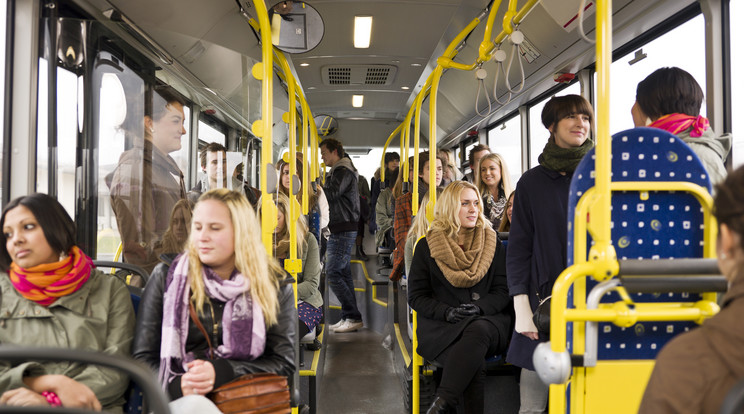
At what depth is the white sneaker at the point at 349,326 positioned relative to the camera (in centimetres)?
671

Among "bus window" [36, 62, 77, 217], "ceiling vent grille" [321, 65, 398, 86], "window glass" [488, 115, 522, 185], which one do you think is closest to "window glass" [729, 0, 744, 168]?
"bus window" [36, 62, 77, 217]

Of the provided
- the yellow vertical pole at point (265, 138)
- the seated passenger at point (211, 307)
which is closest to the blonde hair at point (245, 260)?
the seated passenger at point (211, 307)

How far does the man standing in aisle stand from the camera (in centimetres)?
655

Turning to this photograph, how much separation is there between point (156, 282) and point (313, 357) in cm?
233

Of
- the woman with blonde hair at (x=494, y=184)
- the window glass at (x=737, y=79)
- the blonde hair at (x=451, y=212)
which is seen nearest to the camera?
the window glass at (x=737, y=79)

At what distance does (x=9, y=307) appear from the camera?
1.87 metres

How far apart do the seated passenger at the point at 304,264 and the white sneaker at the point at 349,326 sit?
101 inches

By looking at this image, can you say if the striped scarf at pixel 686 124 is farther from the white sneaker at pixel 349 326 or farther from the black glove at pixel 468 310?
the white sneaker at pixel 349 326

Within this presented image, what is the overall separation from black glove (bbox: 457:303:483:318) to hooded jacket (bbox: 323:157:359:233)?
3.33 m

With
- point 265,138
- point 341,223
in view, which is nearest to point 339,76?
point 341,223

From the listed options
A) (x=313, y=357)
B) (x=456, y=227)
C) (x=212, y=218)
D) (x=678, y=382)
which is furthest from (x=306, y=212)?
(x=678, y=382)

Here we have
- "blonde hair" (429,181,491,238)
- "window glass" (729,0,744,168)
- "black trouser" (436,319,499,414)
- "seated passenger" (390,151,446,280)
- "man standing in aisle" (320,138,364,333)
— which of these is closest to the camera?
"window glass" (729,0,744,168)

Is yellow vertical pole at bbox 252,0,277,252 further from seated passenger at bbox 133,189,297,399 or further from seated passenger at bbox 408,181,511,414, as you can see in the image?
seated passenger at bbox 408,181,511,414

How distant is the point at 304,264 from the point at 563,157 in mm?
2358
